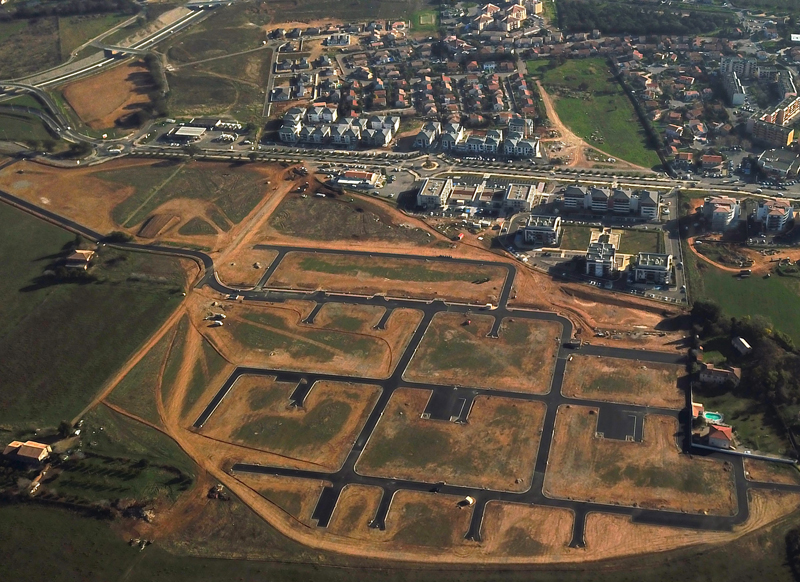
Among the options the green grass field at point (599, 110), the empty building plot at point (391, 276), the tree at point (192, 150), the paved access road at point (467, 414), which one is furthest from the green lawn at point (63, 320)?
the green grass field at point (599, 110)

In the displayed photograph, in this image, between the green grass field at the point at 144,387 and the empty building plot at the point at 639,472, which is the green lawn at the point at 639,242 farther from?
the green grass field at the point at 144,387

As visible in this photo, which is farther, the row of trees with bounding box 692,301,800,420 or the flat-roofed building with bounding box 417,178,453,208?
the flat-roofed building with bounding box 417,178,453,208

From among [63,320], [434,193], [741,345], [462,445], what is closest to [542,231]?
[434,193]

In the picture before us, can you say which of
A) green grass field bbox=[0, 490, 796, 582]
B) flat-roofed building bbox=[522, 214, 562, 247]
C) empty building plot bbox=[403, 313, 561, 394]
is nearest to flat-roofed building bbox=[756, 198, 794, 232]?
flat-roofed building bbox=[522, 214, 562, 247]

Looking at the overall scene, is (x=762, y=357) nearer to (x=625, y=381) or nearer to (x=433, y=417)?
(x=625, y=381)

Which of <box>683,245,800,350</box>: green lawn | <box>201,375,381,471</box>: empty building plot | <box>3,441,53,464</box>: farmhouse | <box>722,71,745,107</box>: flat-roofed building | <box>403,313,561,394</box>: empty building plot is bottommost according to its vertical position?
<box>201,375,381,471</box>: empty building plot

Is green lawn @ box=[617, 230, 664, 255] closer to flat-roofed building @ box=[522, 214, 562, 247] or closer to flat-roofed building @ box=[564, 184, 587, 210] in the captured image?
flat-roofed building @ box=[564, 184, 587, 210]

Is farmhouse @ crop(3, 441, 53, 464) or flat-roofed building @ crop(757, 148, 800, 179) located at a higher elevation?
flat-roofed building @ crop(757, 148, 800, 179)
